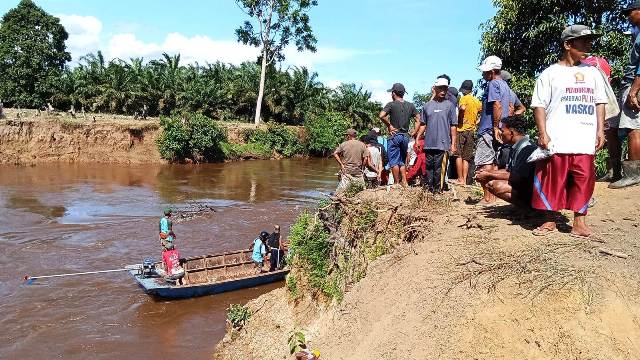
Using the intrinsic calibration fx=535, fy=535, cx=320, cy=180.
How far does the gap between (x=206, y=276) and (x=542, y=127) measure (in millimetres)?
9197

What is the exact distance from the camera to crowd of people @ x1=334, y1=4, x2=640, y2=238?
4.60 m

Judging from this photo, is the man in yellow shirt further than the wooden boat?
No

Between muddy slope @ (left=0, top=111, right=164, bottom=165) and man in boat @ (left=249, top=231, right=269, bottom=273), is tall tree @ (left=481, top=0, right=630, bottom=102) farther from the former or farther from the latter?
muddy slope @ (left=0, top=111, right=164, bottom=165)

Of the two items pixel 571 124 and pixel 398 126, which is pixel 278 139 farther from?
pixel 571 124

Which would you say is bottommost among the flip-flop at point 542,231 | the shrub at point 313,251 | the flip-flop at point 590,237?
the shrub at point 313,251

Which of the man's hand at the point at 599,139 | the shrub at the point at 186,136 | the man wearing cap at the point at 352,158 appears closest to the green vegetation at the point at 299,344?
the man wearing cap at the point at 352,158

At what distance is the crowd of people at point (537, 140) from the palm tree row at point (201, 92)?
85.3 ft

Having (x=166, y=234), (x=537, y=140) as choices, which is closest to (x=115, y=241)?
(x=166, y=234)

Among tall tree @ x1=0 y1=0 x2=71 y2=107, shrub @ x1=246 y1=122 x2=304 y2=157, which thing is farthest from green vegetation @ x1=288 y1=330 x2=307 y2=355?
tall tree @ x1=0 y1=0 x2=71 y2=107

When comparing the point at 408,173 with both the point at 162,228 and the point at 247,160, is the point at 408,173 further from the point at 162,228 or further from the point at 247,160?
the point at 247,160

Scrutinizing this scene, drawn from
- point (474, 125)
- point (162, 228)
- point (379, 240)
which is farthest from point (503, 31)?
point (162, 228)

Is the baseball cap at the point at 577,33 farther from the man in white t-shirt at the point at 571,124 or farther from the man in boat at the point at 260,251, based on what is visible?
the man in boat at the point at 260,251

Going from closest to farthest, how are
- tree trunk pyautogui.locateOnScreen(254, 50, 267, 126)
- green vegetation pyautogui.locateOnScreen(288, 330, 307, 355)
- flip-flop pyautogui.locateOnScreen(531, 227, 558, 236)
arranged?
flip-flop pyautogui.locateOnScreen(531, 227, 558, 236) → green vegetation pyautogui.locateOnScreen(288, 330, 307, 355) → tree trunk pyautogui.locateOnScreen(254, 50, 267, 126)

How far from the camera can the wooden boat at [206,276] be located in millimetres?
11414
